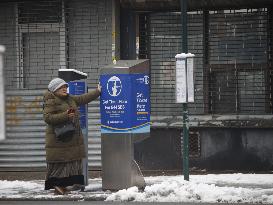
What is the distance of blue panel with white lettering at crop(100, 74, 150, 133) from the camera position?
434 inches

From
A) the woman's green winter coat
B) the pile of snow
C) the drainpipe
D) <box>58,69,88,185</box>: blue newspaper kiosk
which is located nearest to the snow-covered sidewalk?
the pile of snow

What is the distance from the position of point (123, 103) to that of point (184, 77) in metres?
1.03

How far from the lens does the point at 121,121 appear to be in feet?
36.2

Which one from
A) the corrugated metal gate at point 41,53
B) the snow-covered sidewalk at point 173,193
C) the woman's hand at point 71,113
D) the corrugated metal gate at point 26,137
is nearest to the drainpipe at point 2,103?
the snow-covered sidewalk at point 173,193

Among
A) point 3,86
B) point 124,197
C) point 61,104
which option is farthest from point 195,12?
point 3,86

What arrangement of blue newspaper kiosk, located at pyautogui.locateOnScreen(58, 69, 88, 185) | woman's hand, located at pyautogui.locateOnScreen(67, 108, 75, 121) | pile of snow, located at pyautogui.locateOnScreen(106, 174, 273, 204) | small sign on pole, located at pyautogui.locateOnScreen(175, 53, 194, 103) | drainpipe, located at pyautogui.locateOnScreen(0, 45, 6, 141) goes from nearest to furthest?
drainpipe, located at pyautogui.locateOnScreen(0, 45, 6, 141) < pile of snow, located at pyautogui.locateOnScreen(106, 174, 273, 204) < woman's hand, located at pyautogui.locateOnScreen(67, 108, 75, 121) < small sign on pole, located at pyautogui.locateOnScreen(175, 53, 194, 103) < blue newspaper kiosk, located at pyautogui.locateOnScreen(58, 69, 88, 185)

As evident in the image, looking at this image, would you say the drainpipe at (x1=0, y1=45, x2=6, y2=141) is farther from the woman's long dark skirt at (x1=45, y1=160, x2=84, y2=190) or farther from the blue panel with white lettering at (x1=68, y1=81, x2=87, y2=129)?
the blue panel with white lettering at (x1=68, y1=81, x2=87, y2=129)

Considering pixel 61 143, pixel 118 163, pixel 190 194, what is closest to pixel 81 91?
pixel 61 143

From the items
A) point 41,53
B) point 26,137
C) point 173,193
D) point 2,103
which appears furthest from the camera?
point 41,53

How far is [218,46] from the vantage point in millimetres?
14867

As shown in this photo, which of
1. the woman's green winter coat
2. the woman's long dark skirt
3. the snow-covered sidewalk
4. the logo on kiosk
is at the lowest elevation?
the snow-covered sidewalk

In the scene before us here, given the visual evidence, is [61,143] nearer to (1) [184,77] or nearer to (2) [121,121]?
(2) [121,121]

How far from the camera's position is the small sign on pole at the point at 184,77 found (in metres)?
11.2

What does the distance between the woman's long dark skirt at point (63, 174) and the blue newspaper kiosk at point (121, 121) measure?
43 centimetres
